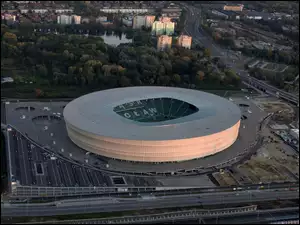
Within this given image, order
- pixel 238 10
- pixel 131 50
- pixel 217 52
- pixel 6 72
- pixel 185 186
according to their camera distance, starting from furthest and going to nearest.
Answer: pixel 238 10 → pixel 217 52 → pixel 131 50 → pixel 6 72 → pixel 185 186

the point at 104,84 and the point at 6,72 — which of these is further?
the point at 6,72

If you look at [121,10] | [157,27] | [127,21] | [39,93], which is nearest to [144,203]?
[39,93]

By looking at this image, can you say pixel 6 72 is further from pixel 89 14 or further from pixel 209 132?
pixel 89 14

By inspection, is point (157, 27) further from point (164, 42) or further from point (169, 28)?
point (164, 42)

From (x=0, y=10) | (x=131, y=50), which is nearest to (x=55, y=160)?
(x=131, y=50)

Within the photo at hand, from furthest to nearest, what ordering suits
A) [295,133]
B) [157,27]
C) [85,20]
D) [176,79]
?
1. [85,20]
2. [157,27]
3. [176,79]
4. [295,133]

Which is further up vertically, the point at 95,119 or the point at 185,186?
the point at 95,119

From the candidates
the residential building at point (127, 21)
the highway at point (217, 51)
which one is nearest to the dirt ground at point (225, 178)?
the highway at point (217, 51)

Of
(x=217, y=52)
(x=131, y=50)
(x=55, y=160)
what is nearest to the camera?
(x=55, y=160)
